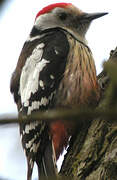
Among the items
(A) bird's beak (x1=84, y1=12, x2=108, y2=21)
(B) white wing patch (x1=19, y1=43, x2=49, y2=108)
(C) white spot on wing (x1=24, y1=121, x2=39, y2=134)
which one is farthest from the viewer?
(A) bird's beak (x1=84, y1=12, x2=108, y2=21)

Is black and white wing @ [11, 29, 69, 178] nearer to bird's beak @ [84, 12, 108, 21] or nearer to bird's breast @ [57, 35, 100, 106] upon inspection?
bird's breast @ [57, 35, 100, 106]

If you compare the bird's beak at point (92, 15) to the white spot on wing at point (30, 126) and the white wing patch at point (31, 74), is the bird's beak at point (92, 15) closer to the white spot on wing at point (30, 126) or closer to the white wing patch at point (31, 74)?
the white wing patch at point (31, 74)

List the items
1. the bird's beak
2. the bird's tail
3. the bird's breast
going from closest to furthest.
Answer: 1. the bird's tail
2. the bird's breast
3. the bird's beak

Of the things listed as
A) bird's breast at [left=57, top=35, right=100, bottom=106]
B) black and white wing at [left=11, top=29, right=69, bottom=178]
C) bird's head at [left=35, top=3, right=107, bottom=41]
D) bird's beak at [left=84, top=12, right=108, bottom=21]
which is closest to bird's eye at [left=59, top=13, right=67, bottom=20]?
bird's head at [left=35, top=3, right=107, bottom=41]

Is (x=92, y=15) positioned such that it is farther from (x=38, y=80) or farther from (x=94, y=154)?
(x=94, y=154)

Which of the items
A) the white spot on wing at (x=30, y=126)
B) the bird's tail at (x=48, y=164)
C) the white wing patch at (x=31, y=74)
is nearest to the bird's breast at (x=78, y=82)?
the white wing patch at (x=31, y=74)

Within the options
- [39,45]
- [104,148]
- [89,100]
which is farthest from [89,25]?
[104,148]

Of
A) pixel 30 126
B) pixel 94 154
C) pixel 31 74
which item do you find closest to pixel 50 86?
pixel 31 74

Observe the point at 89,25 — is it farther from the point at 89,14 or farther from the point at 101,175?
the point at 101,175

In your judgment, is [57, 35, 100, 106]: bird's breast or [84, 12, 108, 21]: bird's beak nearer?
[57, 35, 100, 106]: bird's breast
